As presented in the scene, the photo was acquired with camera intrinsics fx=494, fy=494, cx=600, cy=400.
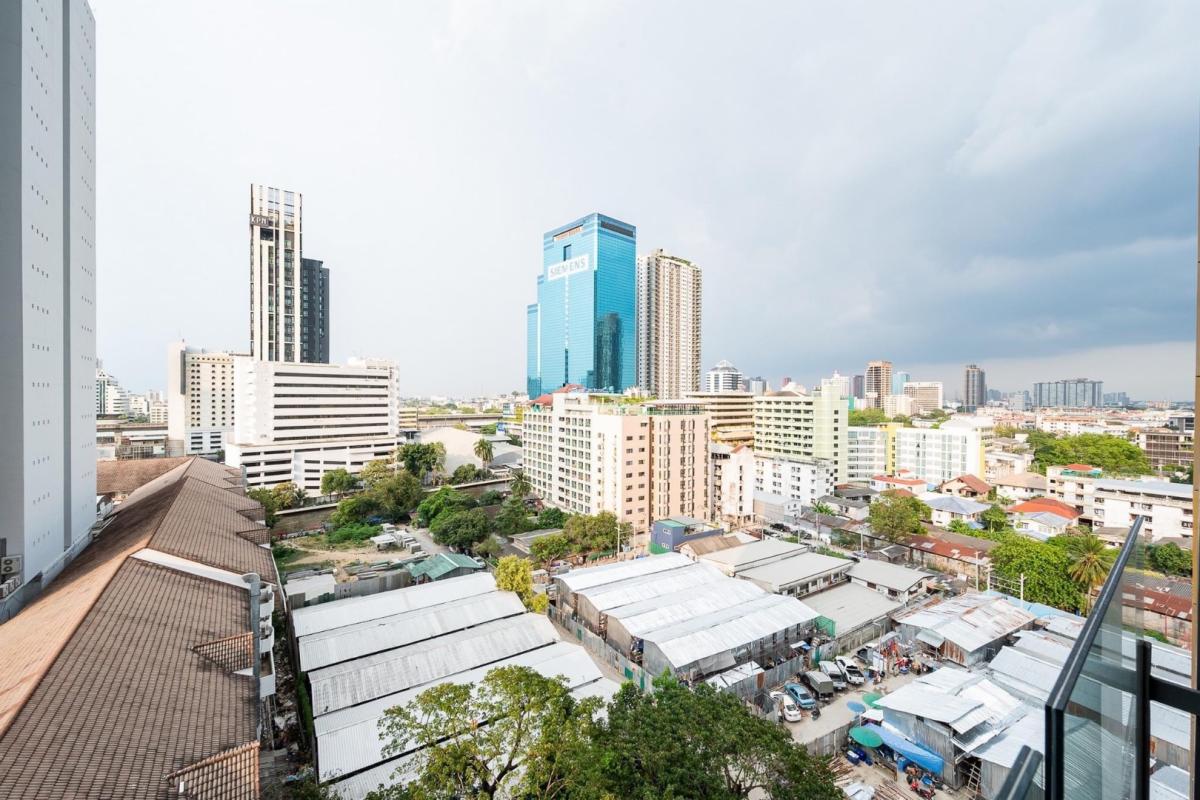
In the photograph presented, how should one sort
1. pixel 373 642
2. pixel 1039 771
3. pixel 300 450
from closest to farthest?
pixel 1039 771 → pixel 373 642 → pixel 300 450

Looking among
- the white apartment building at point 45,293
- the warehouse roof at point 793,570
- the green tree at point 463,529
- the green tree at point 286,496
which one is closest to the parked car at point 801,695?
the warehouse roof at point 793,570

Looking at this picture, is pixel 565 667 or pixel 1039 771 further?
pixel 565 667

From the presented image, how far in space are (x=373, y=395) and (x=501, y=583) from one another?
29073mm

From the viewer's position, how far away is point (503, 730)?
7.36 m

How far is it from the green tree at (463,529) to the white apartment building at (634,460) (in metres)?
7.46

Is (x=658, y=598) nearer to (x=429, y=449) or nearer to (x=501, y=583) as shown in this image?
(x=501, y=583)

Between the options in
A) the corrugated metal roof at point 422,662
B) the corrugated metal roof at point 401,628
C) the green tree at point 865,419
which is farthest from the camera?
the green tree at point 865,419

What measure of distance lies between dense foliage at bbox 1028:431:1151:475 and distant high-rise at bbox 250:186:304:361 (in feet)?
227

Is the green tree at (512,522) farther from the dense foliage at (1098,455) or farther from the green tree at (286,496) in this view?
the dense foliage at (1098,455)

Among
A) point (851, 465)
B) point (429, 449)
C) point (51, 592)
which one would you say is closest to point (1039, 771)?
point (51, 592)

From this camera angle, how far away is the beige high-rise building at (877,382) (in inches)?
4073

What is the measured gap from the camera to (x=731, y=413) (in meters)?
50.8

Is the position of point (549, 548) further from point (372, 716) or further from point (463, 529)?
point (372, 716)

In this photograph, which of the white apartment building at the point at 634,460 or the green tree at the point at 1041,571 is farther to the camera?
the white apartment building at the point at 634,460
